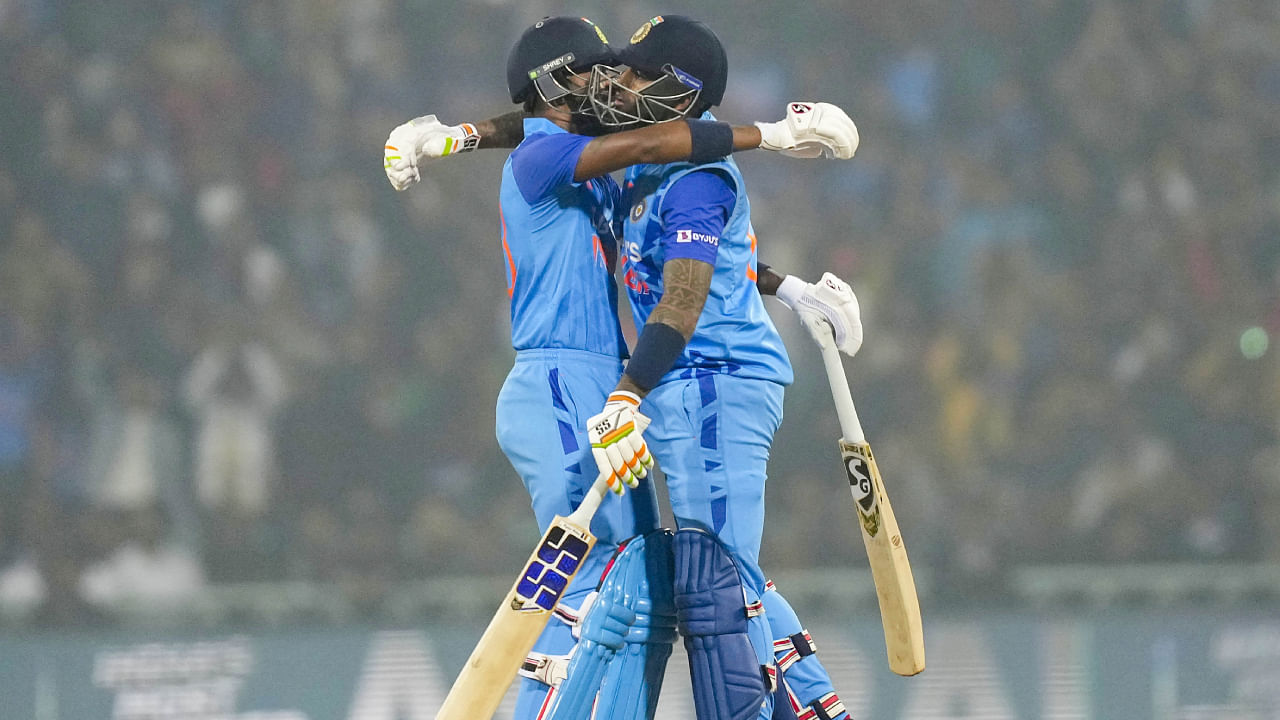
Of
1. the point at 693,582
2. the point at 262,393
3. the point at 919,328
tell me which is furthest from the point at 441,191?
the point at 693,582

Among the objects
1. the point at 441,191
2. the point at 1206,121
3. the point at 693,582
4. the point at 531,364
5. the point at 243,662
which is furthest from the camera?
the point at 1206,121

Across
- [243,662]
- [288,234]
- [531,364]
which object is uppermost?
[288,234]

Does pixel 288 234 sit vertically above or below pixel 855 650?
above

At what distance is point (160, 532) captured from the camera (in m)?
6.69

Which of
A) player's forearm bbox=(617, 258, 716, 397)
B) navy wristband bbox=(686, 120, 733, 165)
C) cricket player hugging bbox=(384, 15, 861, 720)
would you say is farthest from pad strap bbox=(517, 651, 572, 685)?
navy wristband bbox=(686, 120, 733, 165)

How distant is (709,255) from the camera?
3.01 metres

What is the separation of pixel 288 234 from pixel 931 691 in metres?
3.99

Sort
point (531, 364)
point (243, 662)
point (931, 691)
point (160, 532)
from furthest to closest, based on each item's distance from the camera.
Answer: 1. point (160, 532)
2. point (243, 662)
3. point (931, 691)
4. point (531, 364)

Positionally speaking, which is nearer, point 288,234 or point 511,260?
point 511,260

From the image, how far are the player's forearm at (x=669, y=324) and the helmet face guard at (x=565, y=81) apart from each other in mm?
540

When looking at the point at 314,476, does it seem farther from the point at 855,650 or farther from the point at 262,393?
the point at 855,650

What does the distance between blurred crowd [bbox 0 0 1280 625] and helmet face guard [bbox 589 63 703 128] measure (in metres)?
4.01

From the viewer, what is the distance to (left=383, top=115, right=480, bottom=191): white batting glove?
11.3ft

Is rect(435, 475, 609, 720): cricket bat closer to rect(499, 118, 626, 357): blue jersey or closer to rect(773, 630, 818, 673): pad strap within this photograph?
rect(499, 118, 626, 357): blue jersey
